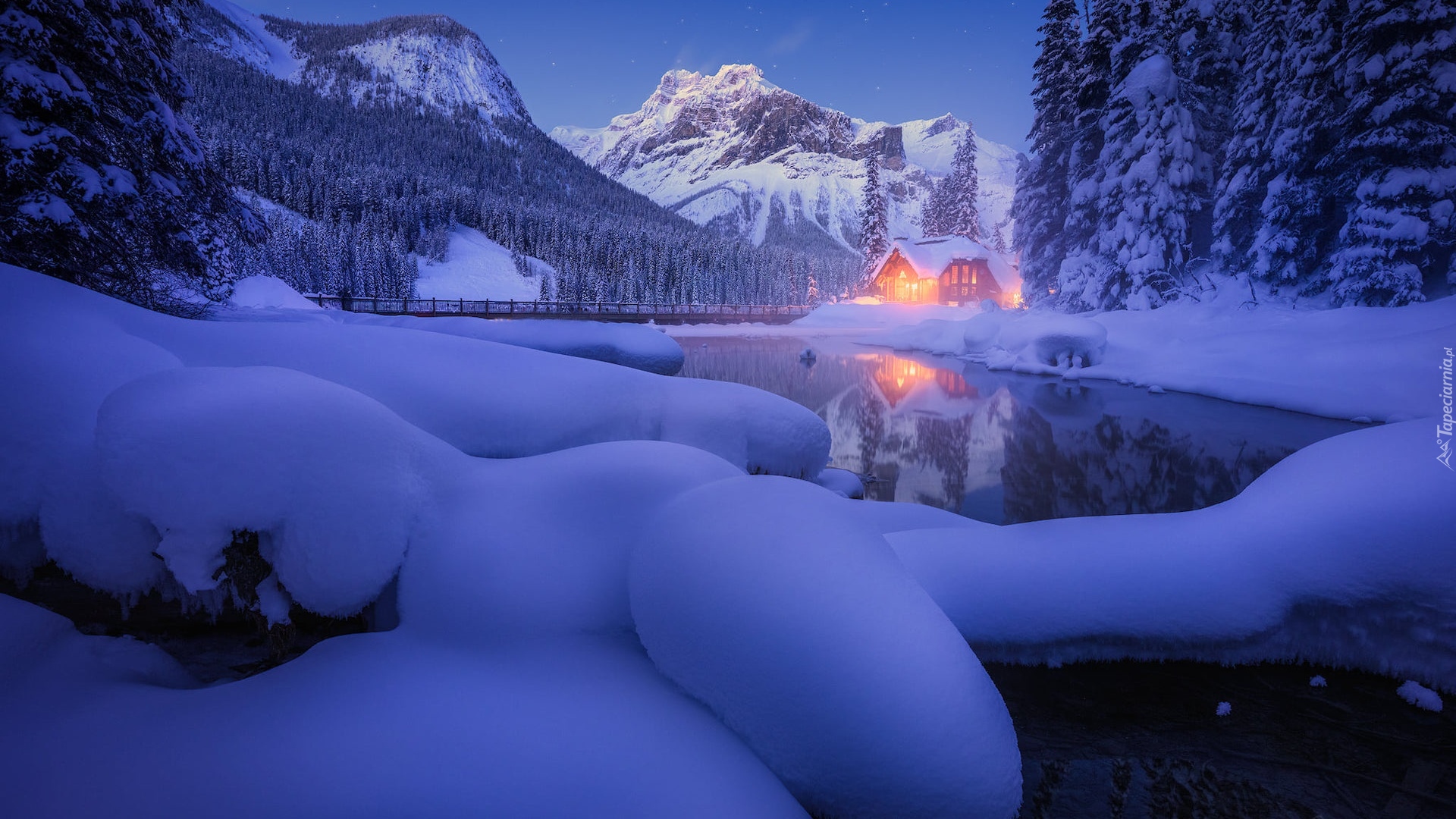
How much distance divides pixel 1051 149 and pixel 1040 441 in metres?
27.0

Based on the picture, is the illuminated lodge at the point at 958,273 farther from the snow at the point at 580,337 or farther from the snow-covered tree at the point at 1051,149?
the snow at the point at 580,337

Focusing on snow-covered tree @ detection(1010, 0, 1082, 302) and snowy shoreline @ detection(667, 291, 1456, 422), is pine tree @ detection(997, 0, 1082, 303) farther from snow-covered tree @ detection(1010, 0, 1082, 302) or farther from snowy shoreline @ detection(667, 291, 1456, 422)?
snowy shoreline @ detection(667, 291, 1456, 422)

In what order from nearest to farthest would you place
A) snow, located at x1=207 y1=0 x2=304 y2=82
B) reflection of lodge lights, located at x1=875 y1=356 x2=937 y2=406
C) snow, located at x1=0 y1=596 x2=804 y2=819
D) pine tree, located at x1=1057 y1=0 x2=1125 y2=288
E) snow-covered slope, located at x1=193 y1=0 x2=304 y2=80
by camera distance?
snow, located at x1=0 y1=596 x2=804 y2=819 → reflection of lodge lights, located at x1=875 y1=356 x2=937 y2=406 → pine tree, located at x1=1057 y1=0 x2=1125 y2=288 → snow-covered slope, located at x1=193 y1=0 x2=304 y2=80 → snow, located at x1=207 y1=0 x2=304 y2=82

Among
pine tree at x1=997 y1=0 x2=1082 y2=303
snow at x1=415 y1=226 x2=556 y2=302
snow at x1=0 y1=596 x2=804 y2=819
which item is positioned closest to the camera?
snow at x1=0 y1=596 x2=804 y2=819

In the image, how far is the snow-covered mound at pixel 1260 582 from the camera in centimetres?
364

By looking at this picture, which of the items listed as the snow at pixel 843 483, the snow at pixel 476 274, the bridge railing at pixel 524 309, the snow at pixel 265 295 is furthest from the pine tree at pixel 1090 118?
the snow at pixel 476 274

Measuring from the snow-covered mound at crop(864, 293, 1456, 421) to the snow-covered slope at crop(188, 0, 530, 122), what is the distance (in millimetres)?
135194

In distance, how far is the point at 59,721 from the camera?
2344mm

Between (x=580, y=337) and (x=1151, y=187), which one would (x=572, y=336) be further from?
(x=1151, y=187)

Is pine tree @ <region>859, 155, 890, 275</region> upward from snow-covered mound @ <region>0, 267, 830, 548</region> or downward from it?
upward

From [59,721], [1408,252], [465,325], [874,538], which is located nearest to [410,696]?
[59,721]

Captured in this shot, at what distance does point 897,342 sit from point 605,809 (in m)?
33.0

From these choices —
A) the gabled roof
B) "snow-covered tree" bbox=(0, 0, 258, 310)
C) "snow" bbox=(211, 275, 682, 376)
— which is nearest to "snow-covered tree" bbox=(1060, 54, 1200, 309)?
"snow" bbox=(211, 275, 682, 376)

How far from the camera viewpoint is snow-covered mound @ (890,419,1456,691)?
143 inches
